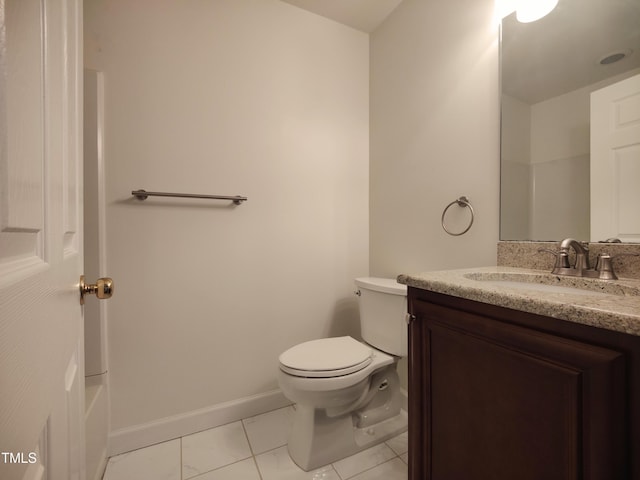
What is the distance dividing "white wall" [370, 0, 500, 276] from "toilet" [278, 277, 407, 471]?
1.06 ft

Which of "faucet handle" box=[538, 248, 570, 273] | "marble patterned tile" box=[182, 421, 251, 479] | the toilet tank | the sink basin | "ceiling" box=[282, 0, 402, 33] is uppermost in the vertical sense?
"ceiling" box=[282, 0, 402, 33]

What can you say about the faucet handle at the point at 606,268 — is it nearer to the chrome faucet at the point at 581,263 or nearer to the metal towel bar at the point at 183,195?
the chrome faucet at the point at 581,263

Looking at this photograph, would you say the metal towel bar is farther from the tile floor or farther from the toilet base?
the tile floor

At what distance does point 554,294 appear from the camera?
595 millimetres

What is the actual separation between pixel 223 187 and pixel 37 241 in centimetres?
120

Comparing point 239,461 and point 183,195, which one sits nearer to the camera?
point 239,461

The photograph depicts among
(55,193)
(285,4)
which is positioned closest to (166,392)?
(55,193)

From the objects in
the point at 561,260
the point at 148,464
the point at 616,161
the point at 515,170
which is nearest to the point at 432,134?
the point at 515,170

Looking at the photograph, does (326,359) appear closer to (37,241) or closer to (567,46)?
(37,241)

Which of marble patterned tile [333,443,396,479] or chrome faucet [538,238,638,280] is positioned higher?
chrome faucet [538,238,638,280]

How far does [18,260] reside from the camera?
25cm

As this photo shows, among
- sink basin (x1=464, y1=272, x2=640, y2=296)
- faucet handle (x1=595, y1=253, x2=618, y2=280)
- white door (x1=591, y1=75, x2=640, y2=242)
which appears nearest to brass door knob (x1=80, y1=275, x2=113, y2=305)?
sink basin (x1=464, y1=272, x2=640, y2=296)

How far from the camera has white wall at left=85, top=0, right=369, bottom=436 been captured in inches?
50.2

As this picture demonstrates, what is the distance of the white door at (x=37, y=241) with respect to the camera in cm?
21
